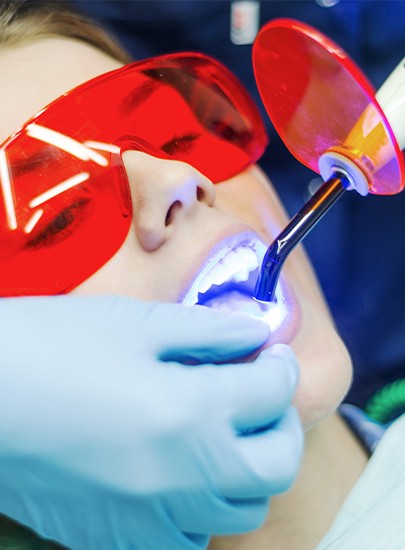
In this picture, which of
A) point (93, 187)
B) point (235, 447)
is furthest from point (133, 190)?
point (235, 447)

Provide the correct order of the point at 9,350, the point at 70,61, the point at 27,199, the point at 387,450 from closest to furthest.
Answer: the point at 9,350 < the point at 27,199 < the point at 70,61 < the point at 387,450

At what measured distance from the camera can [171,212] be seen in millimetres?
963

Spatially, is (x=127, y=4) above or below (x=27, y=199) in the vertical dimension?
above

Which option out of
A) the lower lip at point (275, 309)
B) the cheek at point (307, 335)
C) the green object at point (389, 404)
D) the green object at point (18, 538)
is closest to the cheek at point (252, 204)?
the cheek at point (307, 335)

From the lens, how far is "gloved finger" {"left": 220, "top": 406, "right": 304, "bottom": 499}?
2.68 ft

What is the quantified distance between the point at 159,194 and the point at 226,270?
152 millimetres

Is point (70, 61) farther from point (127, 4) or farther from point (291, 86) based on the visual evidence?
point (127, 4)

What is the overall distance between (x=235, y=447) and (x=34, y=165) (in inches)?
18.6

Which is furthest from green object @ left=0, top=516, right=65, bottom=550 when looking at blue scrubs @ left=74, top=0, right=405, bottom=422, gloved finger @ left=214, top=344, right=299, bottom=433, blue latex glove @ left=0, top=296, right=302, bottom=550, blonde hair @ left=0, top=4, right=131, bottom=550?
blue scrubs @ left=74, top=0, right=405, bottom=422

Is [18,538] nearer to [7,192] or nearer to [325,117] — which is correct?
[7,192]

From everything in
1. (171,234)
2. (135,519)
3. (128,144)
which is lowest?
(135,519)

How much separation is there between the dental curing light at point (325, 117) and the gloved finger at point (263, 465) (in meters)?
0.23

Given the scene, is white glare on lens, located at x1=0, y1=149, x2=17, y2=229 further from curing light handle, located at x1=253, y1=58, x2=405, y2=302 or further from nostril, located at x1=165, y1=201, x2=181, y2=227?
curing light handle, located at x1=253, y1=58, x2=405, y2=302

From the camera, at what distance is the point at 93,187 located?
976 mm
